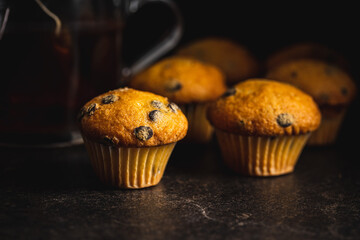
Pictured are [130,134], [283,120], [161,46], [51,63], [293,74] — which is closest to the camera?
[130,134]

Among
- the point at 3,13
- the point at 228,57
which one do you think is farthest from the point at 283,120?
the point at 3,13

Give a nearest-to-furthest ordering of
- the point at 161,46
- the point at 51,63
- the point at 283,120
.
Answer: the point at 283,120 → the point at 51,63 → the point at 161,46

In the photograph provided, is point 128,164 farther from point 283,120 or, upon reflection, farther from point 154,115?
point 283,120

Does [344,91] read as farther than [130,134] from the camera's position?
Yes

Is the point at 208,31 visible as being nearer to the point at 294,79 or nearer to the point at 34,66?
the point at 294,79

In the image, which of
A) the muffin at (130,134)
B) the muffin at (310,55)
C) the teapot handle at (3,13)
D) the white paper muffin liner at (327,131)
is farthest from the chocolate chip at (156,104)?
the muffin at (310,55)

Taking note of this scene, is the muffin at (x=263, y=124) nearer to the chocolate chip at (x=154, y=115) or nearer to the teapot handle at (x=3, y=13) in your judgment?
the chocolate chip at (x=154, y=115)

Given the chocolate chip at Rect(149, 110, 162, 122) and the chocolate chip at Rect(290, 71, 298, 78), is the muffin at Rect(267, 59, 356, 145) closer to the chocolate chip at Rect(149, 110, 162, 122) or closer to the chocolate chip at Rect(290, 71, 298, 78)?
the chocolate chip at Rect(290, 71, 298, 78)
